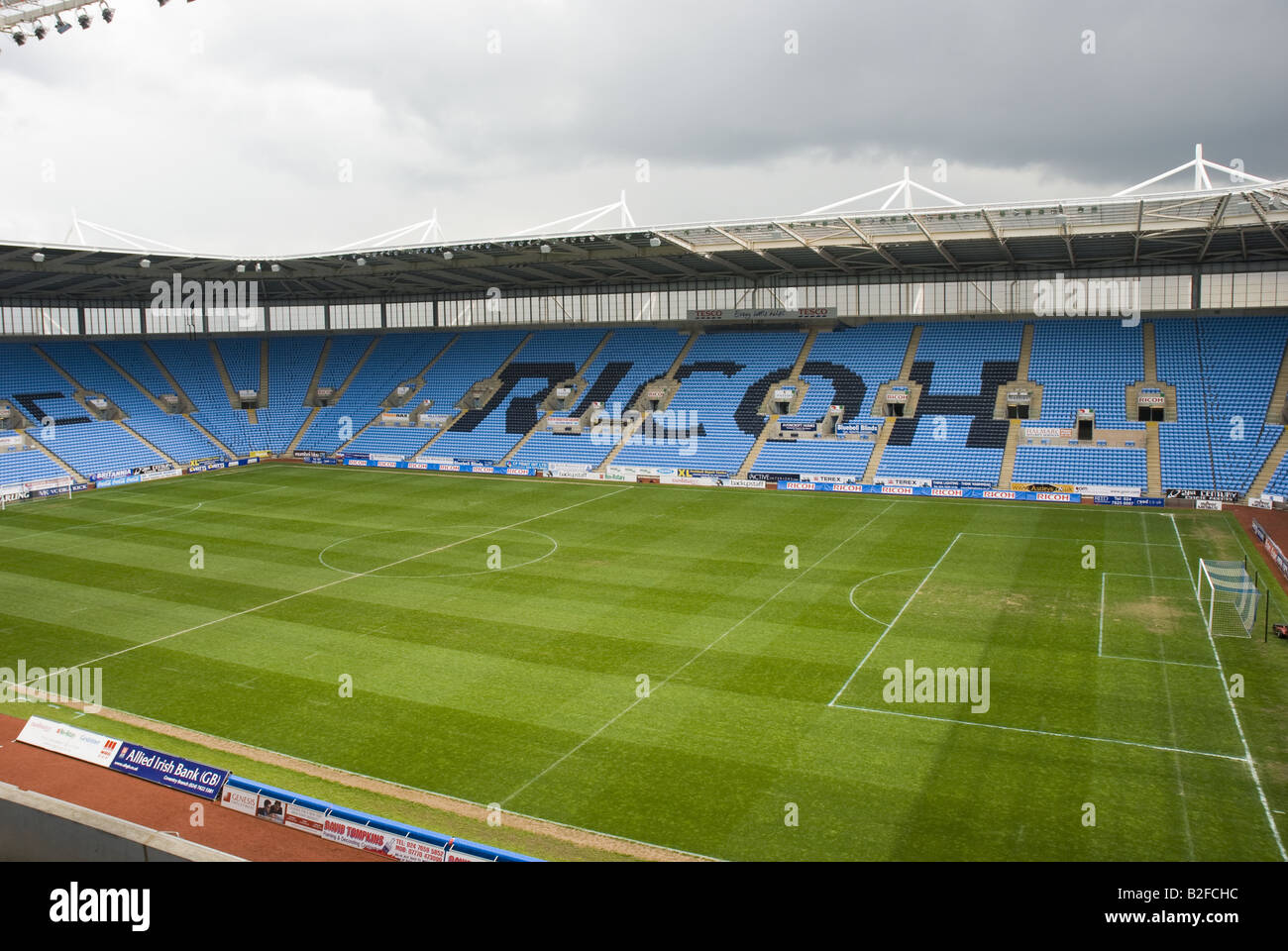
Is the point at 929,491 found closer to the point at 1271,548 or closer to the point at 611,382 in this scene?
the point at 1271,548

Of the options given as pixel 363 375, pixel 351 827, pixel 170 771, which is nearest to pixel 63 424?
pixel 363 375

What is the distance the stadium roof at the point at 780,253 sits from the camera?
124ft

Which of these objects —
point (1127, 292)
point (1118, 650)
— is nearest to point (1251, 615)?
point (1118, 650)

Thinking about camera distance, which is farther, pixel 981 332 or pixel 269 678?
pixel 981 332

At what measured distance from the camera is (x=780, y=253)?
48.8m

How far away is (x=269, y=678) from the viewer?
2030 centimetres

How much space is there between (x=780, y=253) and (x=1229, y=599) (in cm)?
3006

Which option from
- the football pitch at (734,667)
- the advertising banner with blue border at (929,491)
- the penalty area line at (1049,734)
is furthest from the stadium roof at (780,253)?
the penalty area line at (1049,734)

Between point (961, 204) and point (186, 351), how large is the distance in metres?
54.6

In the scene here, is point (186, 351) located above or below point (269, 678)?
above

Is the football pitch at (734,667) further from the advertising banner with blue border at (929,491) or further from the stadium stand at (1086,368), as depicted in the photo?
the stadium stand at (1086,368)
